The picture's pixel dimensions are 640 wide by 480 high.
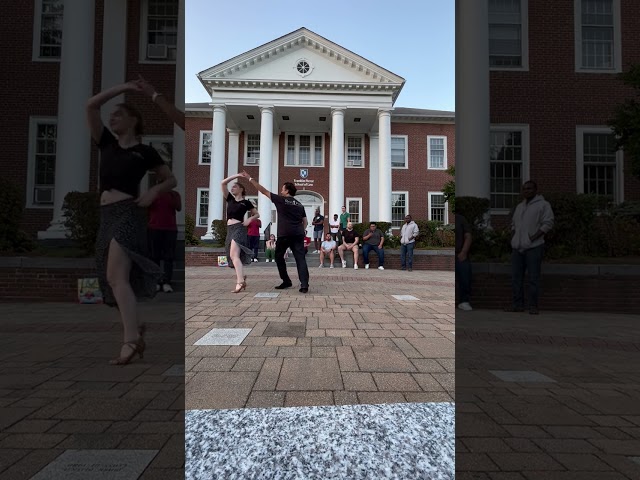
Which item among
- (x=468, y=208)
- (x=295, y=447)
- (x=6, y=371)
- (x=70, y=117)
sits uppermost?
(x=70, y=117)

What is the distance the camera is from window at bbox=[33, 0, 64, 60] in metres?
0.55

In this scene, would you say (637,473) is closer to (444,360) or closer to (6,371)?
(444,360)

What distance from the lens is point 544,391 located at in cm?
57

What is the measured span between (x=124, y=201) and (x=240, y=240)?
1.18 m

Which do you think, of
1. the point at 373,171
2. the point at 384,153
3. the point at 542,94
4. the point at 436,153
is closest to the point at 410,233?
the point at 436,153

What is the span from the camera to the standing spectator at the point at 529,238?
19.9 inches

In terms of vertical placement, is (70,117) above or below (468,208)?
above

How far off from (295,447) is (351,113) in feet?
6.50

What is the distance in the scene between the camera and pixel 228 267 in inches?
60.7

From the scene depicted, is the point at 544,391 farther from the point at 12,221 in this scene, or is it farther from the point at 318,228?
the point at 318,228

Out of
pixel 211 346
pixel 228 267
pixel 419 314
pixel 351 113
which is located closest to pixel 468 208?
pixel 211 346

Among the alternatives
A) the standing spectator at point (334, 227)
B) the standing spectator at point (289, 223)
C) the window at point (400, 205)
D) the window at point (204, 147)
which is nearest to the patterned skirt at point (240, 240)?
the standing spectator at point (289, 223)

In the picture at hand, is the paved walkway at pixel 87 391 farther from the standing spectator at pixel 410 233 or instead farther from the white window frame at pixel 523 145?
the standing spectator at pixel 410 233

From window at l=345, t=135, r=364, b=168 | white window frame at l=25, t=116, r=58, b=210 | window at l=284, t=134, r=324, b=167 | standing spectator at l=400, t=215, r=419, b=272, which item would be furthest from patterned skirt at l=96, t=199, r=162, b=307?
window at l=284, t=134, r=324, b=167
